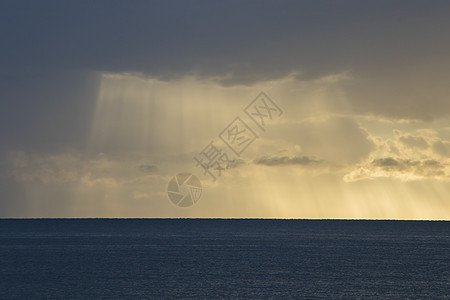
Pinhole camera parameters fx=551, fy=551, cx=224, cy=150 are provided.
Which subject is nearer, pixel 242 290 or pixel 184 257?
pixel 242 290

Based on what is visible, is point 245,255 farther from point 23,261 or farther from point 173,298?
point 173,298

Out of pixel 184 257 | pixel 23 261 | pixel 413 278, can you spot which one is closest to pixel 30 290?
pixel 23 261

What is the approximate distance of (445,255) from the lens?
472 feet

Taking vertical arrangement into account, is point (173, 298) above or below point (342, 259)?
below

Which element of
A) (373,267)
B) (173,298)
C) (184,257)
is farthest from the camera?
(184,257)

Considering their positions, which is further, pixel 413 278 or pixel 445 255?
pixel 445 255

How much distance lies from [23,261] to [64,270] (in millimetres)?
20215

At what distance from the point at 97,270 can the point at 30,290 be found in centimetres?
2310

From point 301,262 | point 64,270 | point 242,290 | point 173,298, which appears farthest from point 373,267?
point 64,270

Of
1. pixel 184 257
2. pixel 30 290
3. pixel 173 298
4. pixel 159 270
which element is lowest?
pixel 173 298

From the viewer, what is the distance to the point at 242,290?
78.1 meters

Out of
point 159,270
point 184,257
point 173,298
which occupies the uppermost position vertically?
point 184,257

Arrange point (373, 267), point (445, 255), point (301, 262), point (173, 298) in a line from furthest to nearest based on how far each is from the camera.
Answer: point (445, 255) → point (301, 262) → point (373, 267) → point (173, 298)

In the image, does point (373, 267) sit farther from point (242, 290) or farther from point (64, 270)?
point (64, 270)
